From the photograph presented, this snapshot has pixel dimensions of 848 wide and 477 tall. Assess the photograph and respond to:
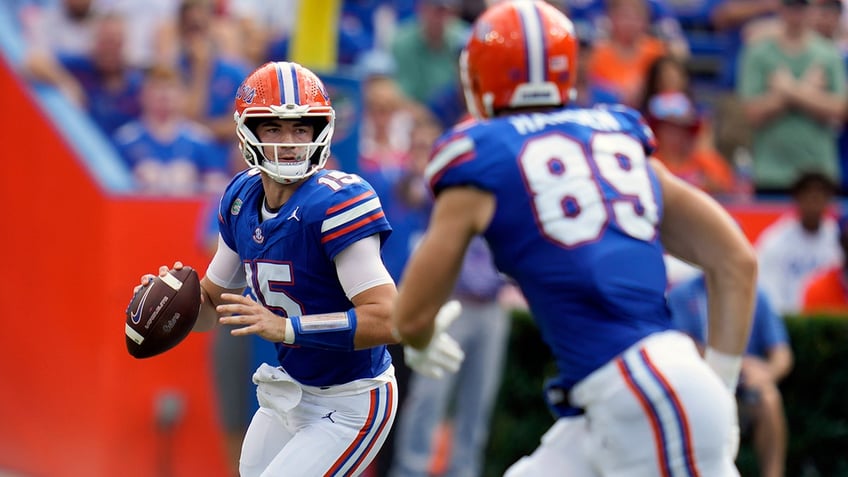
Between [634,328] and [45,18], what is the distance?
7.04m

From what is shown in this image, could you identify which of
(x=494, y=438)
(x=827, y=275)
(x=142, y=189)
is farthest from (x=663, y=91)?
(x=142, y=189)

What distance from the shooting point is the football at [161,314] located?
451 cm

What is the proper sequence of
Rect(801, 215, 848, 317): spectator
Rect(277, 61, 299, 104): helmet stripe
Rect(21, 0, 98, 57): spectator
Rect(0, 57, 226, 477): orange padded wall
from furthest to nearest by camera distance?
1. Rect(21, 0, 98, 57): spectator
2. Rect(801, 215, 848, 317): spectator
3. Rect(0, 57, 226, 477): orange padded wall
4. Rect(277, 61, 299, 104): helmet stripe

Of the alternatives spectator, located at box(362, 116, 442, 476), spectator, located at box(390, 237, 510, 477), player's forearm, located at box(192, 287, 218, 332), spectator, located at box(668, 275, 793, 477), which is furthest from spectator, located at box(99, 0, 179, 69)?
player's forearm, located at box(192, 287, 218, 332)

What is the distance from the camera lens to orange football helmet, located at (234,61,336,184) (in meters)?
4.49

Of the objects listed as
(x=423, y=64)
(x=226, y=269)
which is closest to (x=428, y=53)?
(x=423, y=64)

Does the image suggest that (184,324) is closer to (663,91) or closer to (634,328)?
(634,328)

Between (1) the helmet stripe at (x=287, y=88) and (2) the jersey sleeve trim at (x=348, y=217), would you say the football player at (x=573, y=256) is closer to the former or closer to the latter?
(2) the jersey sleeve trim at (x=348, y=217)

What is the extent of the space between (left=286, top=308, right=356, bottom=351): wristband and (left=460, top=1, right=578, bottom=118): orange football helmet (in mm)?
860

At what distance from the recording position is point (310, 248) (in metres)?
4.41

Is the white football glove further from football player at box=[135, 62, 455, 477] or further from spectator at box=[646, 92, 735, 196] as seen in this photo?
spectator at box=[646, 92, 735, 196]

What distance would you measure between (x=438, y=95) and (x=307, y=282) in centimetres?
546

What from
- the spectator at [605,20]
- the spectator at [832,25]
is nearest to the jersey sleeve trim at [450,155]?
the spectator at [605,20]

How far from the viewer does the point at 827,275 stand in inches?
352
